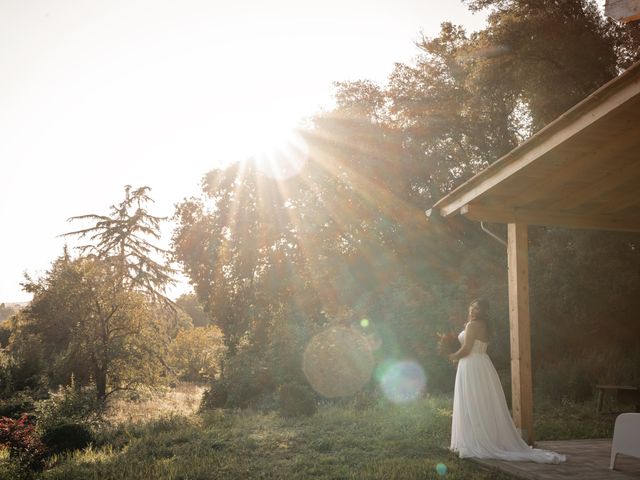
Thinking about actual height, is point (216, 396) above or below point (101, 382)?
below

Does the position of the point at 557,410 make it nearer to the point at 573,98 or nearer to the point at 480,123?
the point at 573,98

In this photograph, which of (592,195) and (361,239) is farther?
(361,239)

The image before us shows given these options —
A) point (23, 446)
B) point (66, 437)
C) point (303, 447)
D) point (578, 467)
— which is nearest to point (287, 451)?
point (303, 447)

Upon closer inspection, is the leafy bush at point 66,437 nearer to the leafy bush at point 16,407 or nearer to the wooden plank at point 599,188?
the leafy bush at point 16,407

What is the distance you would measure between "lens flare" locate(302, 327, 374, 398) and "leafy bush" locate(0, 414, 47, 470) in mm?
7837

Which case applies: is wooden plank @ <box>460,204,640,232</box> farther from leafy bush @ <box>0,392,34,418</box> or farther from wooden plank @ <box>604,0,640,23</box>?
leafy bush @ <box>0,392,34,418</box>

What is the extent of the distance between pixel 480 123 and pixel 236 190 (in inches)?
499

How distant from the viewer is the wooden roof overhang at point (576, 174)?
5.52 metres

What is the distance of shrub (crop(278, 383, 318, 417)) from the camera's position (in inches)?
508

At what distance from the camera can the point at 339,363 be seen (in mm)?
15531

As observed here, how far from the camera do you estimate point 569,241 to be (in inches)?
671

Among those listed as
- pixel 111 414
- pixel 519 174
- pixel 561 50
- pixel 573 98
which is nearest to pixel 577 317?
pixel 573 98

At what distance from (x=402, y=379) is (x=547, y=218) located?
9392mm

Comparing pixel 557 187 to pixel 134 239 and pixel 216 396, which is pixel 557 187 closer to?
pixel 216 396
